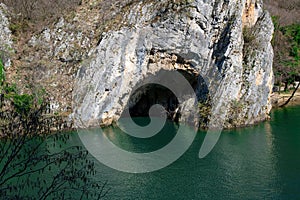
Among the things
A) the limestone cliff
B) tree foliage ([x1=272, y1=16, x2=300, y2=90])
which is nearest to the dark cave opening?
the limestone cliff

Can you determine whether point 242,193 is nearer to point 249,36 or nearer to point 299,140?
point 299,140

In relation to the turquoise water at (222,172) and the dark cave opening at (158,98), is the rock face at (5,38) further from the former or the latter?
the dark cave opening at (158,98)

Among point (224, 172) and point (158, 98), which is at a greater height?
point (158, 98)

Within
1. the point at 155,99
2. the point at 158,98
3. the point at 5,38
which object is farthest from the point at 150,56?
the point at 5,38

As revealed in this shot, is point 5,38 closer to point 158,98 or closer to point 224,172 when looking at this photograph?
point 158,98

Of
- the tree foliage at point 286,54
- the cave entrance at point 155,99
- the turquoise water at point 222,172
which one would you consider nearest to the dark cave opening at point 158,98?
the cave entrance at point 155,99

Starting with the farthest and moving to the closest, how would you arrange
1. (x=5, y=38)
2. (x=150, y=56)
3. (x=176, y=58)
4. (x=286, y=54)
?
(x=286, y=54) < (x=5, y=38) < (x=176, y=58) < (x=150, y=56)

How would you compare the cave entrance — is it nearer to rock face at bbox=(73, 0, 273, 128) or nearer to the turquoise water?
rock face at bbox=(73, 0, 273, 128)
